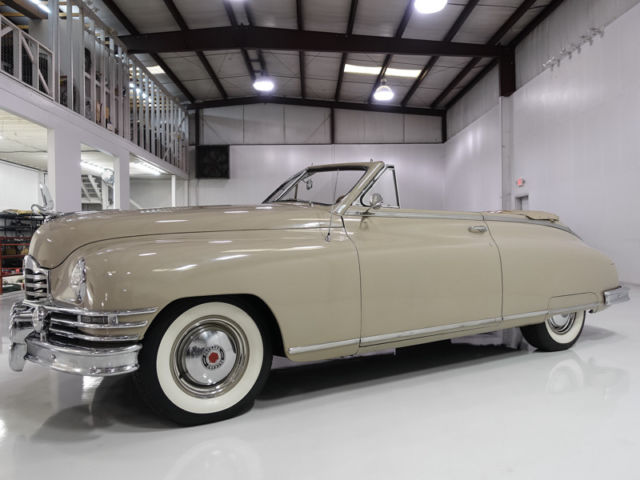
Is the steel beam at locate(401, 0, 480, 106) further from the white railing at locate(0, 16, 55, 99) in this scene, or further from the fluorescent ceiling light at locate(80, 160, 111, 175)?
the fluorescent ceiling light at locate(80, 160, 111, 175)

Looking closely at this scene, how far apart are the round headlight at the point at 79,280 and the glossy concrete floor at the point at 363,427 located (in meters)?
0.72

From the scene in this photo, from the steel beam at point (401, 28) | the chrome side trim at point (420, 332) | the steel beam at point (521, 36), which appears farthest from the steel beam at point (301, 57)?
the chrome side trim at point (420, 332)

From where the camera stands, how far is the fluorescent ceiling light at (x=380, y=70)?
49.7 ft

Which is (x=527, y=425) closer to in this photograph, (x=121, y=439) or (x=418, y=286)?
(x=418, y=286)

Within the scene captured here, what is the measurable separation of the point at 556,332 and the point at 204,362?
294 cm

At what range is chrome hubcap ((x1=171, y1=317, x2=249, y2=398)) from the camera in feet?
7.52

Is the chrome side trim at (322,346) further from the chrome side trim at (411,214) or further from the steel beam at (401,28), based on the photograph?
the steel beam at (401,28)

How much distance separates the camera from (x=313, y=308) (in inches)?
98.6

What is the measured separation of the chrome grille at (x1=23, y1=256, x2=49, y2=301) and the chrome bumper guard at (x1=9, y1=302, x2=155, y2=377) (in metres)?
0.07

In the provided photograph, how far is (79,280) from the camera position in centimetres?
214

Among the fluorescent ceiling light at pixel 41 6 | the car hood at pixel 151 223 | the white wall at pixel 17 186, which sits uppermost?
the fluorescent ceiling light at pixel 41 6

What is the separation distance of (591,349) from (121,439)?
3.64 meters

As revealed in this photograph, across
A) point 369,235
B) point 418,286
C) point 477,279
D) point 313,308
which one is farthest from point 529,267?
point 313,308

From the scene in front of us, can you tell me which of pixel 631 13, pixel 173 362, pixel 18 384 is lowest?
pixel 18 384
